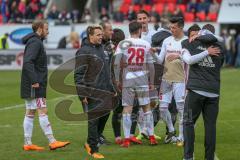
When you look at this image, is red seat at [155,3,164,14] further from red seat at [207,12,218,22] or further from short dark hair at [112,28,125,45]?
short dark hair at [112,28,125,45]

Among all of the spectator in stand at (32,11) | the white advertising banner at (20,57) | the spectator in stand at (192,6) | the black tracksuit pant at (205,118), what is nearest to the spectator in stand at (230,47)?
the spectator in stand at (192,6)

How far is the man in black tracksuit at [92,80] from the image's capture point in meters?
11.1

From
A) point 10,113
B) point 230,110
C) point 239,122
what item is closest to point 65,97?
point 10,113

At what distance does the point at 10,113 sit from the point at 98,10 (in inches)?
994

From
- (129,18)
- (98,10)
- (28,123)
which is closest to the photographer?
(28,123)

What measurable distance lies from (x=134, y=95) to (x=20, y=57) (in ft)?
67.7

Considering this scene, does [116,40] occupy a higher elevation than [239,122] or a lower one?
higher

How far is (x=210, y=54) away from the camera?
33.1 feet

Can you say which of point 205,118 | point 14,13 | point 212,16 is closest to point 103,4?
point 14,13

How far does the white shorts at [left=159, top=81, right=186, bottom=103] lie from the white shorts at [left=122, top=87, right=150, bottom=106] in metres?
0.41

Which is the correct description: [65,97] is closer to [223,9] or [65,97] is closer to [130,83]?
[130,83]

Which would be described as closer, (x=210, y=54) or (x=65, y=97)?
(x=210, y=54)

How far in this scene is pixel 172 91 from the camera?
12672 mm

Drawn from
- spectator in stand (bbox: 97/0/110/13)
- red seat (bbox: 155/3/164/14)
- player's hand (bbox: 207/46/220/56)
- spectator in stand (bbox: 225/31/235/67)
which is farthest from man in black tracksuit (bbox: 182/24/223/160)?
spectator in stand (bbox: 97/0/110/13)
